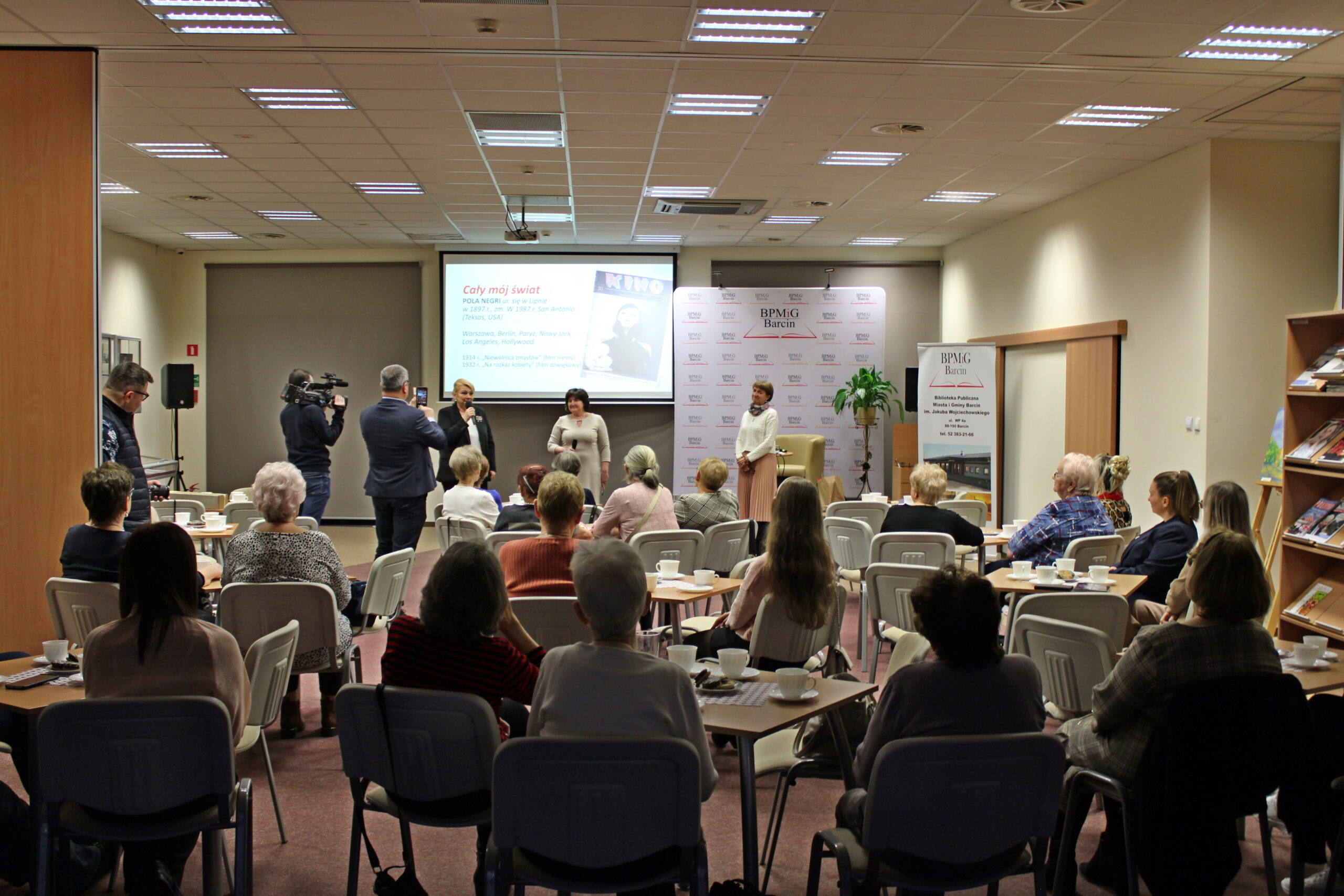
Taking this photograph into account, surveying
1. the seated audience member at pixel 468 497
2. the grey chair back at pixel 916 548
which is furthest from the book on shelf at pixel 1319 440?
the seated audience member at pixel 468 497

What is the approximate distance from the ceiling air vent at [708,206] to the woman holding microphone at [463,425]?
2628 mm

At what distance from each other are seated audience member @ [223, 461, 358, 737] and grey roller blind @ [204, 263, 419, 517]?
865 cm

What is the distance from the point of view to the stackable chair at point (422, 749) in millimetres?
2342

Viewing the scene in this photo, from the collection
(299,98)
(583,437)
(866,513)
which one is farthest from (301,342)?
(866,513)

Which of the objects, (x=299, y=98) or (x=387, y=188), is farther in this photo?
(x=387, y=188)

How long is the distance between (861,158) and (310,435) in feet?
16.0

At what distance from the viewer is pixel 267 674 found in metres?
2.98

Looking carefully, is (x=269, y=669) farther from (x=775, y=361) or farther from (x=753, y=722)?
(x=775, y=361)

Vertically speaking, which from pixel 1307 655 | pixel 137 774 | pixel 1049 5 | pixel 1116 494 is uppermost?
pixel 1049 5

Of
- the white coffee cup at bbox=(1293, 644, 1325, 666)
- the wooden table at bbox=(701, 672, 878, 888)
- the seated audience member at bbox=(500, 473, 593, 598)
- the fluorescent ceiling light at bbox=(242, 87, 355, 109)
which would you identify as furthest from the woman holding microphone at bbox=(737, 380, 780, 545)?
the wooden table at bbox=(701, 672, 878, 888)

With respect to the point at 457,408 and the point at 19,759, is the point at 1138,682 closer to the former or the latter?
the point at 19,759

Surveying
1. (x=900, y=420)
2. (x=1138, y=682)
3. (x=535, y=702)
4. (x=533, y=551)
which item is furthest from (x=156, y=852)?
(x=900, y=420)

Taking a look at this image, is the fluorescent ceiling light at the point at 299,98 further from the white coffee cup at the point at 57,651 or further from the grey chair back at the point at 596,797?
the grey chair back at the point at 596,797

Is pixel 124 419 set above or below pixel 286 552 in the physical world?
above
